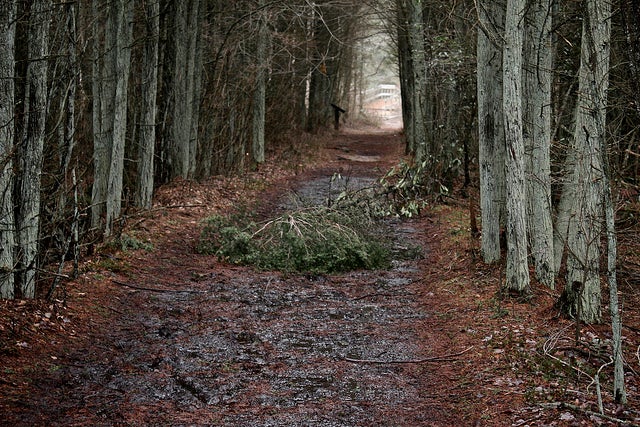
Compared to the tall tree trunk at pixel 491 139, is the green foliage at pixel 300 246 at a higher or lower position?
lower

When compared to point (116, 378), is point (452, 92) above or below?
above

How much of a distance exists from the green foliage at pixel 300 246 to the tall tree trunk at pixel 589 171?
4.08 meters

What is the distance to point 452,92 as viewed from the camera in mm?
16000

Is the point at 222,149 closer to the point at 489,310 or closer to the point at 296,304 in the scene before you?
the point at 296,304

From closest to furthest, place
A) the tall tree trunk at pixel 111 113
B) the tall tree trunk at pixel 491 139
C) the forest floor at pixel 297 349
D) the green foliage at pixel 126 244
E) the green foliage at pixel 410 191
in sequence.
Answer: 1. the forest floor at pixel 297 349
2. the tall tree trunk at pixel 491 139
3. the green foliage at pixel 126 244
4. the tall tree trunk at pixel 111 113
5. the green foliage at pixel 410 191

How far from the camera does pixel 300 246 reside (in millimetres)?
11312

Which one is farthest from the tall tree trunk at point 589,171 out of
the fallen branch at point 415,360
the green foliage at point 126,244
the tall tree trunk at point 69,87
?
the green foliage at point 126,244

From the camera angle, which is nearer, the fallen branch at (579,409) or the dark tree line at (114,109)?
the fallen branch at (579,409)

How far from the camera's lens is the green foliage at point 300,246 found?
1126 cm

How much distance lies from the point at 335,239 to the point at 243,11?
32.7 ft

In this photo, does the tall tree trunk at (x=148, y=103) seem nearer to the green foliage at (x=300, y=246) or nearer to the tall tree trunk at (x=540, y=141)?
the green foliage at (x=300, y=246)

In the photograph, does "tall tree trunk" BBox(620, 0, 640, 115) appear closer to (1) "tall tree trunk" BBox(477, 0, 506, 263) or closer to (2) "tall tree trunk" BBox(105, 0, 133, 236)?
(1) "tall tree trunk" BBox(477, 0, 506, 263)

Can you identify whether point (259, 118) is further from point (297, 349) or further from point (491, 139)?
point (297, 349)

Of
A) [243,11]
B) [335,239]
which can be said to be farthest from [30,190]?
[243,11]
